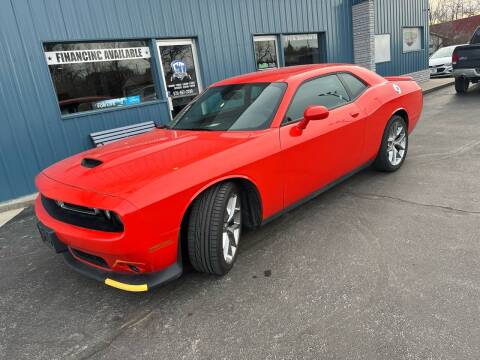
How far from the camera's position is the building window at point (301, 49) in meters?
10.1

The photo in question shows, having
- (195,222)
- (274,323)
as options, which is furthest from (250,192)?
(274,323)

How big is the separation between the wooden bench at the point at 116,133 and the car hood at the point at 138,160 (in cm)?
310

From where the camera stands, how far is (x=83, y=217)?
8.43 ft

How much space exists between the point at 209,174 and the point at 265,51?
7.54 m

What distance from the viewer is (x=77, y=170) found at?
2941 mm

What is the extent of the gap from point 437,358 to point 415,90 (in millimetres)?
4182

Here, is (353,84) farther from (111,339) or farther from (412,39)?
(412,39)

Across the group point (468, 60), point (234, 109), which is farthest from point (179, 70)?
point (468, 60)

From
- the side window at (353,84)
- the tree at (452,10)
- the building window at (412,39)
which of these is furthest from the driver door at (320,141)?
the tree at (452,10)

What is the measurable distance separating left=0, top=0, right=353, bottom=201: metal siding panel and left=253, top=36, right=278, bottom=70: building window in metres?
0.49

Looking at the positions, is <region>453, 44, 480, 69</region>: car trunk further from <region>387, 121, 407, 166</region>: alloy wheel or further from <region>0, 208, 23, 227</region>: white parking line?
<region>0, 208, 23, 227</region>: white parking line

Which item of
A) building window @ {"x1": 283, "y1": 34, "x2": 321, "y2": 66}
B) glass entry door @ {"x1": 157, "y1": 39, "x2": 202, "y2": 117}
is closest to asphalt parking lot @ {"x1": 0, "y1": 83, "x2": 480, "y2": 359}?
glass entry door @ {"x1": 157, "y1": 39, "x2": 202, "y2": 117}

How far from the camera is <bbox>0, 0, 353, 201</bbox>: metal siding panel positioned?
5570mm

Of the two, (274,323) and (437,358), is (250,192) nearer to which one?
(274,323)
